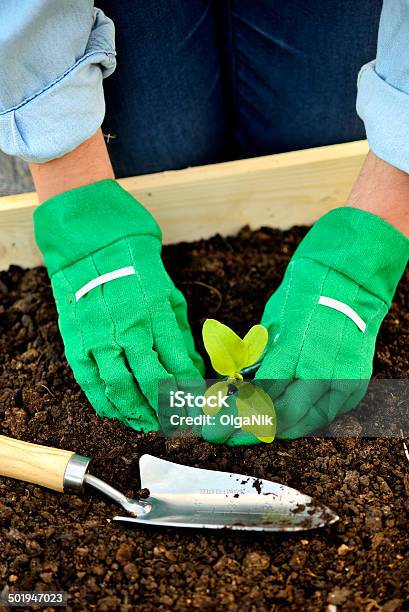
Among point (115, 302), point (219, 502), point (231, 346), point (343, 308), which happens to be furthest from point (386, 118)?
point (219, 502)

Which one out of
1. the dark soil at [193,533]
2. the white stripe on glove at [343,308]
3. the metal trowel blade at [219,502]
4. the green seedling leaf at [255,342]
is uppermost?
the green seedling leaf at [255,342]

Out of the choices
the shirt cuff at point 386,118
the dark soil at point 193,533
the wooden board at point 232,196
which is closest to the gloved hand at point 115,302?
the dark soil at point 193,533

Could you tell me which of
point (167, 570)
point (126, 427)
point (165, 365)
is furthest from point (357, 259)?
point (167, 570)

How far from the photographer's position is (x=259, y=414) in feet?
3.58

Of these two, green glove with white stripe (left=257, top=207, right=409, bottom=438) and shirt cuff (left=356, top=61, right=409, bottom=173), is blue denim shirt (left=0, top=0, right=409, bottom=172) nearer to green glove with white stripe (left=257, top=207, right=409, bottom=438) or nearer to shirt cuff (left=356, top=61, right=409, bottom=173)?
shirt cuff (left=356, top=61, right=409, bottom=173)

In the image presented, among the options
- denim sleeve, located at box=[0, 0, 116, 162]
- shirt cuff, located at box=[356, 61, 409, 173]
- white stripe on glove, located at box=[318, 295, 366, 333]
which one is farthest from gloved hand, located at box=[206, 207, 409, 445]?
denim sleeve, located at box=[0, 0, 116, 162]

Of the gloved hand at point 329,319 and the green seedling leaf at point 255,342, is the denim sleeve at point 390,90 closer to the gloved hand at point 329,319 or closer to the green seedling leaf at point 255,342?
the gloved hand at point 329,319

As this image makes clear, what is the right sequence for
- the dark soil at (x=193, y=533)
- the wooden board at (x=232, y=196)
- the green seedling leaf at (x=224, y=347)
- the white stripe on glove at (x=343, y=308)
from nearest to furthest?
the dark soil at (x=193, y=533)
the green seedling leaf at (x=224, y=347)
the white stripe on glove at (x=343, y=308)
the wooden board at (x=232, y=196)

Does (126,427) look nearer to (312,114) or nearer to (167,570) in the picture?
(167,570)

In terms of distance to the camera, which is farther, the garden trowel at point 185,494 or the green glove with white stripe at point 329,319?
the green glove with white stripe at point 329,319

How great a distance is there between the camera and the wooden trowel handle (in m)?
1.03

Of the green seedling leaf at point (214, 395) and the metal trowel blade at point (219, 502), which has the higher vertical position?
the green seedling leaf at point (214, 395)

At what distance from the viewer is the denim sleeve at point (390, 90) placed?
1038mm

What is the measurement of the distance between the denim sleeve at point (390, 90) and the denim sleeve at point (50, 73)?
436mm
